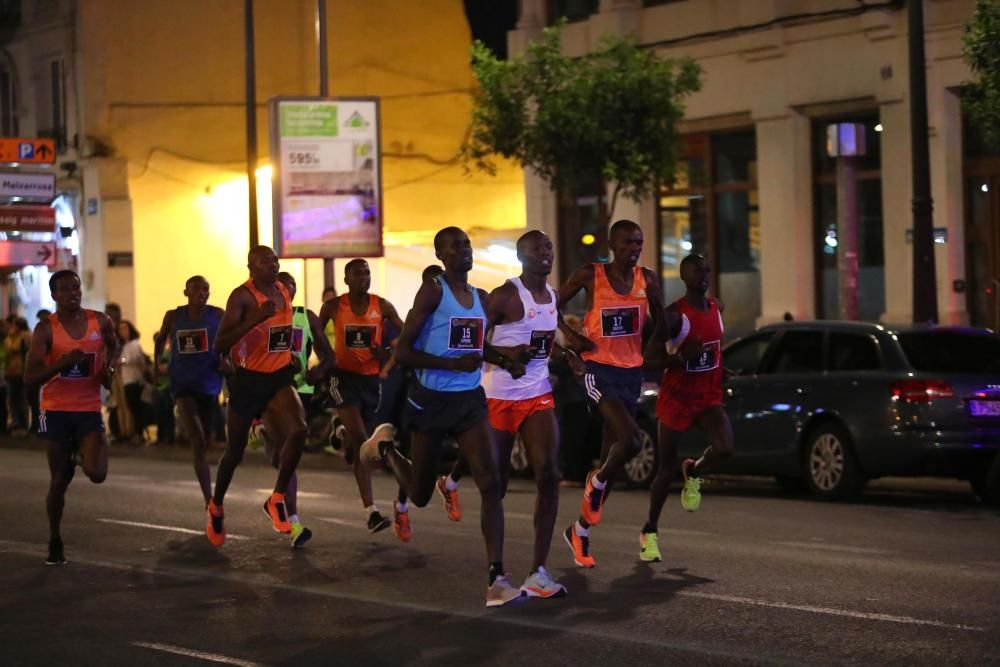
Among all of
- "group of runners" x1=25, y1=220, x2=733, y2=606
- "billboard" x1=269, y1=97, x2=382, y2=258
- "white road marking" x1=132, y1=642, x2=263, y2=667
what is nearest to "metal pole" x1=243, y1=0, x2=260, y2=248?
"billboard" x1=269, y1=97, x2=382, y2=258

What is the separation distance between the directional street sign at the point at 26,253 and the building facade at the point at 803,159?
818cm

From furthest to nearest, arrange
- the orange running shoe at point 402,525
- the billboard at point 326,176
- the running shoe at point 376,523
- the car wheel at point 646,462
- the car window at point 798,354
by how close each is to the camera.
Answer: the billboard at point 326,176
the car wheel at point 646,462
the car window at point 798,354
the running shoe at point 376,523
the orange running shoe at point 402,525

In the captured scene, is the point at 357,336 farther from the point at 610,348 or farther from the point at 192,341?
the point at 610,348

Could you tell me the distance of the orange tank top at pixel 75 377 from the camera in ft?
41.4

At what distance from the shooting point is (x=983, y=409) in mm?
15750

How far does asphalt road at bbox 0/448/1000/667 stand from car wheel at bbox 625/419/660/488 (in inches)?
74.6

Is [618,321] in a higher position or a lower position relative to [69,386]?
higher

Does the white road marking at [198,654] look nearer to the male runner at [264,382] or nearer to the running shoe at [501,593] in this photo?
the running shoe at [501,593]

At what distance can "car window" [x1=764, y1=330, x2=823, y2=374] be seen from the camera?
17.1 m

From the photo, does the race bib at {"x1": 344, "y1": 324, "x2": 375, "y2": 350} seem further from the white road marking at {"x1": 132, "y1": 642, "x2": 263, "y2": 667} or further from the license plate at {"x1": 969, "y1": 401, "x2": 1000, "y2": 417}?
the white road marking at {"x1": 132, "y1": 642, "x2": 263, "y2": 667}

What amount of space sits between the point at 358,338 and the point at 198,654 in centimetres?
568

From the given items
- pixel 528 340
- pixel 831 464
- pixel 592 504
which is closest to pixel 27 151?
pixel 831 464

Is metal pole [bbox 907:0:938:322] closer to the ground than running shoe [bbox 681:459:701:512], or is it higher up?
higher up

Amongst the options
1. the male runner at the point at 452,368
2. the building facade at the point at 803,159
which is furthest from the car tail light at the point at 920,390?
the building facade at the point at 803,159
